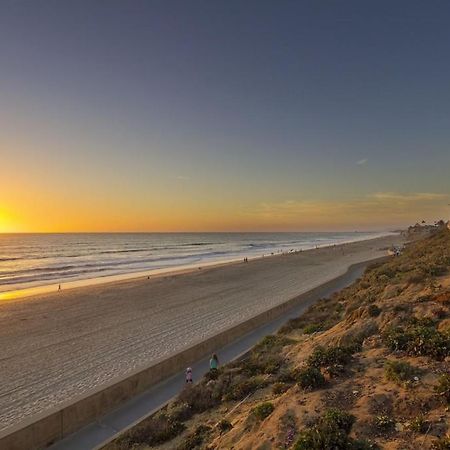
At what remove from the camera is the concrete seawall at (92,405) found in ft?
32.9

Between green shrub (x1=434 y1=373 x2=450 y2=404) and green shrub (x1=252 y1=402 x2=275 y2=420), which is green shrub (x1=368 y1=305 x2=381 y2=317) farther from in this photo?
green shrub (x1=252 y1=402 x2=275 y2=420)

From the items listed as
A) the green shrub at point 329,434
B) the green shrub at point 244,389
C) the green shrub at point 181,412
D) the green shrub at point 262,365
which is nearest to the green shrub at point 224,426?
the green shrub at point 244,389

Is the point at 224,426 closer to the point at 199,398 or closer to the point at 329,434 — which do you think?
the point at 199,398

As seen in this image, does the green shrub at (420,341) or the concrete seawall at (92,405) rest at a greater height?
the green shrub at (420,341)

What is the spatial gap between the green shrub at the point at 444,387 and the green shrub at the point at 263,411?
11.2ft

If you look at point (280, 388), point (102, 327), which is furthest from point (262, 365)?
point (102, 327)

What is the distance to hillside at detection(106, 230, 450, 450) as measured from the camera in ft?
21.8

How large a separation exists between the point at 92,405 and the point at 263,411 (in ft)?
20.1

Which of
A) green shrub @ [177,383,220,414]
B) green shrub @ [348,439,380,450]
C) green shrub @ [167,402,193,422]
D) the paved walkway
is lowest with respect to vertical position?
the paved walkway

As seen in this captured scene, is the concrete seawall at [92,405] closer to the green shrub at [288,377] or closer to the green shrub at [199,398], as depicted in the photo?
the green shrub at [199,398]

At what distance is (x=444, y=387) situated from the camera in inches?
278

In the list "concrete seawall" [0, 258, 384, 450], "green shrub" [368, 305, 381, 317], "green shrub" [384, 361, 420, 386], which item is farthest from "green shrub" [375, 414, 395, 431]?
"concrete seawall" [0, 258, 384, 450]

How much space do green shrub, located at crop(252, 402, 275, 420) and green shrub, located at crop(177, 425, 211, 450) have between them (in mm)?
1549

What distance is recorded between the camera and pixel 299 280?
42156 millimetres
